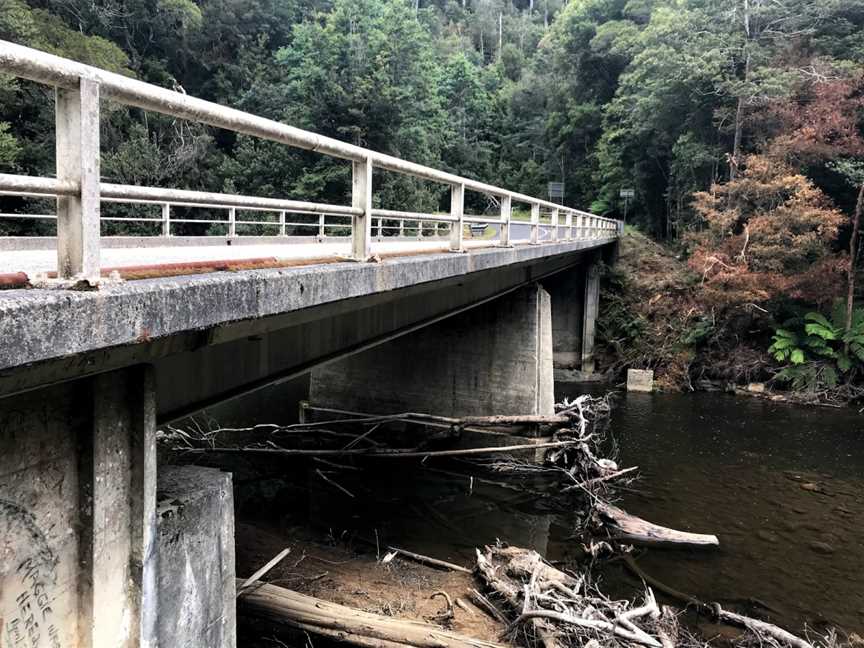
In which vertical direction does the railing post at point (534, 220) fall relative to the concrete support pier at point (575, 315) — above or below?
above

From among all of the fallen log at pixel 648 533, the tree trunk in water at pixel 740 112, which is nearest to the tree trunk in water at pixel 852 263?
the tree trunk in water at pixel 740 112

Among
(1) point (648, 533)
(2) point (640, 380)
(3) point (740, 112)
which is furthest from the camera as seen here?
(3) point (740, 112)

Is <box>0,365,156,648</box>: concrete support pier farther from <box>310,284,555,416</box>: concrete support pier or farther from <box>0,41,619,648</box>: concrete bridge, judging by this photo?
<box>310,284,555,416</box>: concrete support pier

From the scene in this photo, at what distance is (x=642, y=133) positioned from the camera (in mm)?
30797

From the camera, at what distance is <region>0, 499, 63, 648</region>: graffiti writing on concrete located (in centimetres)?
237

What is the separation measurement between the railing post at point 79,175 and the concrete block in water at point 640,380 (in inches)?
811

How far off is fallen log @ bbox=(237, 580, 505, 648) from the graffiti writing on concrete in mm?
3561

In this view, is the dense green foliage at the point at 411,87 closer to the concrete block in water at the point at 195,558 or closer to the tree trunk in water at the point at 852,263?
the tree trunk in water at the point at 852,263

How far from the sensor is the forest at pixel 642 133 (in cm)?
2031

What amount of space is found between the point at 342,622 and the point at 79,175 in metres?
4.96

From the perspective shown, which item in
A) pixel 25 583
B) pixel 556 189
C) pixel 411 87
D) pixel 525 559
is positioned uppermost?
pixel 411 87

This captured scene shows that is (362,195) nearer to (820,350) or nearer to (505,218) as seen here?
(505,218)

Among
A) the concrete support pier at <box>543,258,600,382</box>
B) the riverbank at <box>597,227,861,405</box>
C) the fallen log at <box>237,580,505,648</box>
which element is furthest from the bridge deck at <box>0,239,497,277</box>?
the concrete support pier at <box>543,258,600,382</box>

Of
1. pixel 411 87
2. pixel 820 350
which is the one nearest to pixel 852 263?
pixel 820 350
